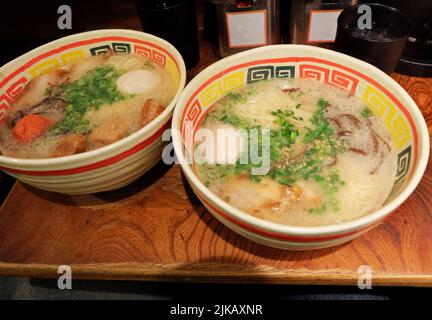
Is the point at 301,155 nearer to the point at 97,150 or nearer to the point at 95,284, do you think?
the point at 97,150

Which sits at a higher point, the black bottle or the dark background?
the black bottle

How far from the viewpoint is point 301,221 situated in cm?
117

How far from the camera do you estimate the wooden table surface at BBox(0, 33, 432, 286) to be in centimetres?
123

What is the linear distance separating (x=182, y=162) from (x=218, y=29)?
1.12 metres

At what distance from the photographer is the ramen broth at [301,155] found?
1.21 metres

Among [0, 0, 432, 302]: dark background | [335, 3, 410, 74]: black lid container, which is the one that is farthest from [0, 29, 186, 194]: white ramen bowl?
[335, 3, 410, 74]: black lid container

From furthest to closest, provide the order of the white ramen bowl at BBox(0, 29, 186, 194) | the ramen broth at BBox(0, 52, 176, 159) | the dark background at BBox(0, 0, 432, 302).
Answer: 1. the dark background at BBox(0, 0, 432, 302)
2. the ramen broth at BBox(0, 52, 176, 159)
3. the white ramen bowl at BBox(0, 29, 186, 194)

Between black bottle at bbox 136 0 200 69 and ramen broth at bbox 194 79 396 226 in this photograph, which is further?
black bottle at bbox 136 0 200 69

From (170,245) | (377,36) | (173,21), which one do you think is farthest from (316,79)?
(170,245)

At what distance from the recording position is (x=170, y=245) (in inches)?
52.2

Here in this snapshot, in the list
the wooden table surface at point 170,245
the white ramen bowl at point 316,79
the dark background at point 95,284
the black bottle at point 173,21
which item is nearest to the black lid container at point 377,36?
the white ramen bowl at point 316,79

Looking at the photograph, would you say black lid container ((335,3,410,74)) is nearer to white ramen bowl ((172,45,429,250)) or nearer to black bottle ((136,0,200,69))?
white ramen bowl ((172,45,429,250))

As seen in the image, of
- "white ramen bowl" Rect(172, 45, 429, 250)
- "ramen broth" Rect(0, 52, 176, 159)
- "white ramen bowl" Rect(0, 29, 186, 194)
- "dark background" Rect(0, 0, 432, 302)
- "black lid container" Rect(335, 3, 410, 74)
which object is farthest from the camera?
"dark background" Rect(0, 0, 432, 302)

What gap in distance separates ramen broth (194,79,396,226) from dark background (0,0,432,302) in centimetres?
90
